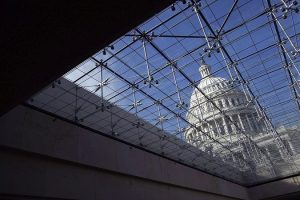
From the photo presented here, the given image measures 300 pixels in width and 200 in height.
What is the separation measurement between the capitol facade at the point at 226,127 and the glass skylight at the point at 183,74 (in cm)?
21

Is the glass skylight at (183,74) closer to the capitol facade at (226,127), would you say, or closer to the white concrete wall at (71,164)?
the capitol facade at (226,127)

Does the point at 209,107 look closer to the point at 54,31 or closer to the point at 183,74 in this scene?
the point at 183,74

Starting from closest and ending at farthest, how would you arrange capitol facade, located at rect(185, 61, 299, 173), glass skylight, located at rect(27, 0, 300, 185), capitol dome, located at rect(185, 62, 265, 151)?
1. glass skylight, located at rect(27, 0, 300, 185)
2. capitol dome, located at rect(185, 62, 265, 151)
3. capitol facade, located at rect(185, 61, 299, 173)

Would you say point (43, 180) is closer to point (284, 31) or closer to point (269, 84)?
point (284, 31)

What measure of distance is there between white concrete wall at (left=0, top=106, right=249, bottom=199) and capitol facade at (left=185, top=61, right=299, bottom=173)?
298 inches

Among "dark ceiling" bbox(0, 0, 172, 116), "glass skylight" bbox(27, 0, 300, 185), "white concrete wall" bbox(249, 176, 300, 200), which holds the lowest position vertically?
"dark ceiling" bbox(0, 0, 172, 116)

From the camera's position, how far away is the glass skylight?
19.1m

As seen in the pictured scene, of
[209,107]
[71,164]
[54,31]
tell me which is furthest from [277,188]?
[54,31]

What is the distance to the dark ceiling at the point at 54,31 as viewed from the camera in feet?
20.1

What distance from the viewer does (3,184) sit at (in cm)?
1244

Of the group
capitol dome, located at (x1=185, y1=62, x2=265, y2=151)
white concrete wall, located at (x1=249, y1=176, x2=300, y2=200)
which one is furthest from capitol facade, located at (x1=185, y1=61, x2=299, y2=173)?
white concrete wall, located at (x1=249, y1=176, x2=300, y2=200)

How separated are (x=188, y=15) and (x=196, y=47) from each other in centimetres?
289

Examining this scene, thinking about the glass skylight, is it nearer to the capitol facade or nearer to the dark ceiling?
the capitol facade

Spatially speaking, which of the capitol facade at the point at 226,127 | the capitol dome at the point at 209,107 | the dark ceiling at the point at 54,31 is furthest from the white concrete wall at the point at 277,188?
the dark ceiling at the point at 54,31
